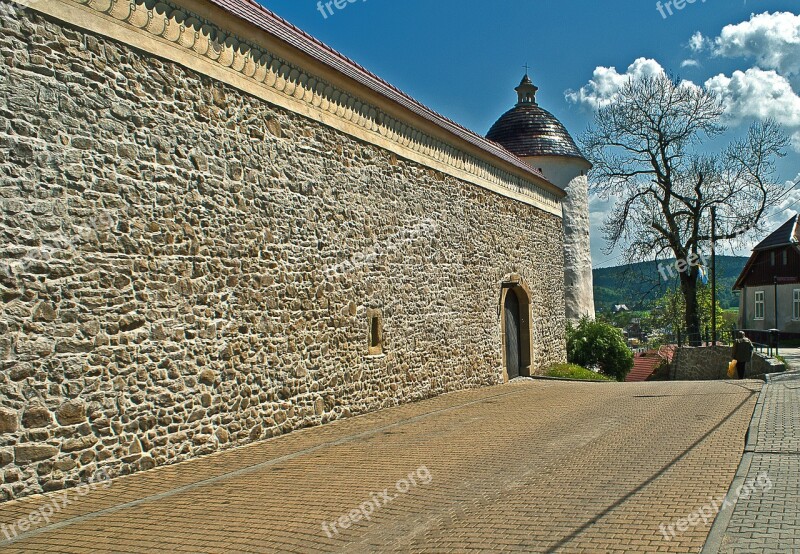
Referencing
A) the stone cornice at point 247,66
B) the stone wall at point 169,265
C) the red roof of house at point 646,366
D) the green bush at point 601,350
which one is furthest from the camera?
the red roof of house at point 646,366

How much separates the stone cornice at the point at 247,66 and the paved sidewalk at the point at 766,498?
7.54 metres

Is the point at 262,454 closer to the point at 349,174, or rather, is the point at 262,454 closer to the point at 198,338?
the point at 198,338

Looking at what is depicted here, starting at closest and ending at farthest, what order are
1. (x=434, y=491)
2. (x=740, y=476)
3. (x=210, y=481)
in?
(x=740, y=476)
(x=434, y=491)
(x=210, y=481)

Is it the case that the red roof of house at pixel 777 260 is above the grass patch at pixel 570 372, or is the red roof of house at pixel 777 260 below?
above

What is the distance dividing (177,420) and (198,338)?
1.01 metres

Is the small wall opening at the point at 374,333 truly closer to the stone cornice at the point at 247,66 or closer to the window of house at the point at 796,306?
the stone cornice at the point at 247,66

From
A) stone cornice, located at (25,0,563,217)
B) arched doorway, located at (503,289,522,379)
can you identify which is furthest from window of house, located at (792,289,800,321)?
stone cornice, located at (25,0,563,217)

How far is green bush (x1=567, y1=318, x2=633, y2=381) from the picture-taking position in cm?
2352

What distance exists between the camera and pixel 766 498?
5719 millimetres

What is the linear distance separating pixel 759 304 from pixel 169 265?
4146cm

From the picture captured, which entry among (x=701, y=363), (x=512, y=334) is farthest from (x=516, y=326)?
(x=701, y=363)

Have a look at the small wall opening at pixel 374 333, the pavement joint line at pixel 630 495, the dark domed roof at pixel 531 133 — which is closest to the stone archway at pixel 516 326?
the small wall opening at pixel 374 333

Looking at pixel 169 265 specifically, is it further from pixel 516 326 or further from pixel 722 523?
pixel 516 326

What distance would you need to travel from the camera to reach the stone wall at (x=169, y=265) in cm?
664
